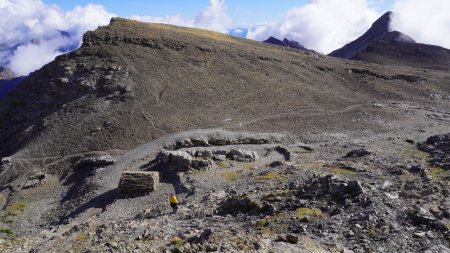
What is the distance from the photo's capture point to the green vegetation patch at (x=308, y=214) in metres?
21.0

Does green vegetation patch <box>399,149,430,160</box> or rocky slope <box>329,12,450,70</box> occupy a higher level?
rocky slope <box>329,12,450,70</box>

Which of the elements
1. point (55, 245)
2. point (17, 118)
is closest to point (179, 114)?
point (17, 118)

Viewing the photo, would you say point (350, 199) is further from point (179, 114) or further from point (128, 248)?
point (179, 114)

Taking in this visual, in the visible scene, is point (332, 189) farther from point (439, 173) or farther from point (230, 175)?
point (230, 175)

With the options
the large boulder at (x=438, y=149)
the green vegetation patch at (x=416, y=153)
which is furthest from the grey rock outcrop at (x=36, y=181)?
the large boulder at (x=438, y=149)

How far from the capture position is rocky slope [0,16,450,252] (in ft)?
67.6

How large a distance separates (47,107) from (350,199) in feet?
143

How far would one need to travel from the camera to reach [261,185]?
3012cm

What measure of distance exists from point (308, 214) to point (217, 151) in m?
20.1

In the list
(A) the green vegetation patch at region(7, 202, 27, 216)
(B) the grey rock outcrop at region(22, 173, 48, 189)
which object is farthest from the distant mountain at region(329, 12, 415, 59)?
(A) the green vegetation patch at region(7, 202, 27, 216)

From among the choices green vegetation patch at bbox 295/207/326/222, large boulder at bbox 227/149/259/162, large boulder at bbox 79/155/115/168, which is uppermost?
large boulder at bbox 227/149/259/162

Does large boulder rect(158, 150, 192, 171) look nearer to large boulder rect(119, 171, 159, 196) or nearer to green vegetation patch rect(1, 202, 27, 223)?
large boulder rect(119, 171, 159, 196)

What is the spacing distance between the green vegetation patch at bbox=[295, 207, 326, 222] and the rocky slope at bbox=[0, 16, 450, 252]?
10 cm

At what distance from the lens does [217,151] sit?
40.9m
